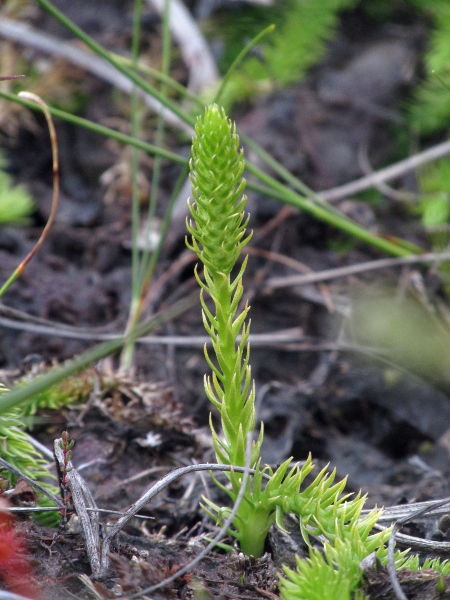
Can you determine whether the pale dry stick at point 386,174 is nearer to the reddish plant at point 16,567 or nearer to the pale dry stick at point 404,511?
the pale dry stick at point 404,511

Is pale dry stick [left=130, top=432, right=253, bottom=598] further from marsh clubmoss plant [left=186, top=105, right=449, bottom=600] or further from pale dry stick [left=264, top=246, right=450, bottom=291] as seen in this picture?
pale dry stick [left=264, top=246, right=450, bottom=291]

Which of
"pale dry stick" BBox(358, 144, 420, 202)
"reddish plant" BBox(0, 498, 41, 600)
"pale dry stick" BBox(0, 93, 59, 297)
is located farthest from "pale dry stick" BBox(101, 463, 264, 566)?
"pale dry stick" BBox(358, 144, 420, 202)

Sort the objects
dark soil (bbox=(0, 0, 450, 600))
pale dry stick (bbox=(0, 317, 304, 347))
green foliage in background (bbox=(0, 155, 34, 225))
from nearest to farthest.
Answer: dark soil (bbox=(0, 0, 450, 600)) → pale dry stick (bbox=(0, 317, 304, 347)) → green foliage in background (bbox=(0, 155, 34, 225))

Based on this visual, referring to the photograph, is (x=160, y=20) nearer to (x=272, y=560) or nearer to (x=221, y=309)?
(x=221, y=309)

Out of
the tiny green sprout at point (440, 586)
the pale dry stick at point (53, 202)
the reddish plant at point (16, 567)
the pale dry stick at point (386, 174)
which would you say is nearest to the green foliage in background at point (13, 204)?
the pale dry stick at point (53, 202)

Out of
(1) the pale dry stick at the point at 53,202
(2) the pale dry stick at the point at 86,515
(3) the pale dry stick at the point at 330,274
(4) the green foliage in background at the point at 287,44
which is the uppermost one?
(4) the green foliage in background at the point at 287,44

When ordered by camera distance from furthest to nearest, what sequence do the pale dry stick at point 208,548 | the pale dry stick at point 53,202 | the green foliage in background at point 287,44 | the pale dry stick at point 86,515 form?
the green foliage in background at point 287,44 → the pale dry stick at point 53,202 → the pale dry stick at point 86,515 → the pale dry stick at point 208,548
